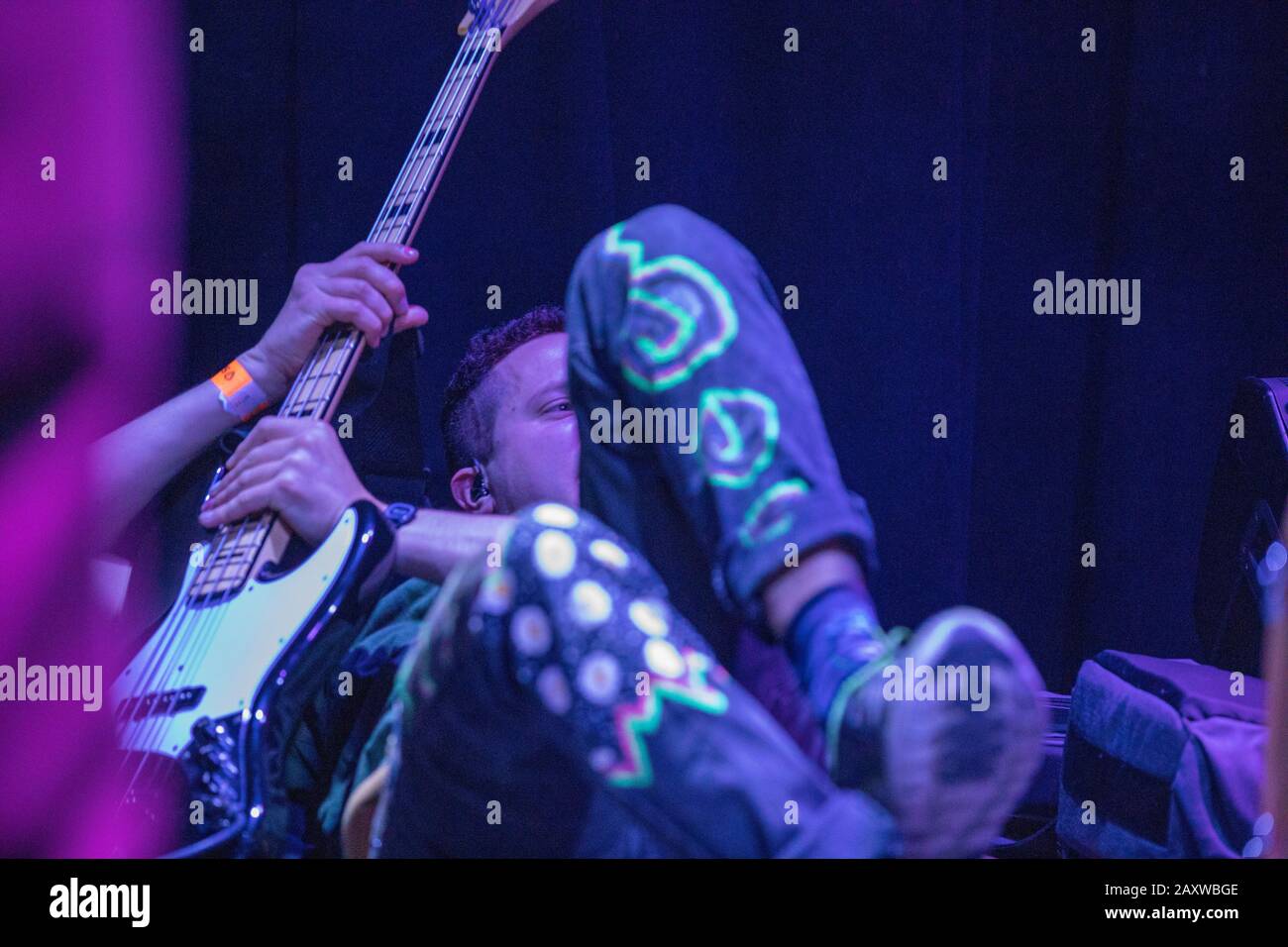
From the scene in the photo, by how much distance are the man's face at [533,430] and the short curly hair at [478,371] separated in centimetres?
1

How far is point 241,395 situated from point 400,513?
0.30 meters

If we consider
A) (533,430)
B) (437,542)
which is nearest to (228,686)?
(437,542)

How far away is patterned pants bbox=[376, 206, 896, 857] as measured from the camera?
2.63 feet

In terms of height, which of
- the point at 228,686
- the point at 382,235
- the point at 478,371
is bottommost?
the point at 228,686

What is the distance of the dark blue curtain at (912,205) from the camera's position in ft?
5.69

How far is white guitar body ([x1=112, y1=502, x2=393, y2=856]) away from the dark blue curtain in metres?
0.40

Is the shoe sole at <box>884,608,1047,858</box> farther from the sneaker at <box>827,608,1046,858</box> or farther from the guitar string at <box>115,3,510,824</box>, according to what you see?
the guitar string at <box>115,3,510,824</box>

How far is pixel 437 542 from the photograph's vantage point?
1467 mm

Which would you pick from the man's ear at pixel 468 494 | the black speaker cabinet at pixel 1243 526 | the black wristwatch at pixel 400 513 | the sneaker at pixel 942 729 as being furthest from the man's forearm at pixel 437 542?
the black speaker cabinet at pixel 1243 526

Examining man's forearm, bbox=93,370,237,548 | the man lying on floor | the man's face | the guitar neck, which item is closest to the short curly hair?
the man's face

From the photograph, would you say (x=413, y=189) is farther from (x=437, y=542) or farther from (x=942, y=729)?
(x=942, y=729)
